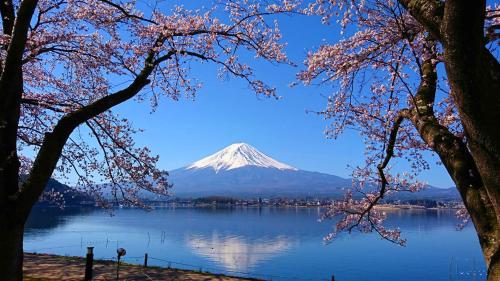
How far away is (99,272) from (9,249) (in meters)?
6.68

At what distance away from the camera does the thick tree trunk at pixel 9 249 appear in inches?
148

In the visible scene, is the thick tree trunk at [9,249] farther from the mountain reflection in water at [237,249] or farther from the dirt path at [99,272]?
the mountain reflection in water at [237,249]

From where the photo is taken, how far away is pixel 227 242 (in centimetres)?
4559

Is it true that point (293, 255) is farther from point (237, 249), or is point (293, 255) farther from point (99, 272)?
point (99, 272)

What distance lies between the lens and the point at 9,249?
379 centimetres

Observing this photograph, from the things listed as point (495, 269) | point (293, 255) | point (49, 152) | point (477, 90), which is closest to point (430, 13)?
point (477, 90)

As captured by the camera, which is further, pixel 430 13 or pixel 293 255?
pixel 293 255

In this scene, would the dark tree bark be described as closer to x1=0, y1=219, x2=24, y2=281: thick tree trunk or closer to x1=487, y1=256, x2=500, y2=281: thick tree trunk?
x1=487, y1=256, x2=500, y2=281: thick tree trunk

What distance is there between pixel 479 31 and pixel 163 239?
158 feet

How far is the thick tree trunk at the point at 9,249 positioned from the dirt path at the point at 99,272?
18.2ft

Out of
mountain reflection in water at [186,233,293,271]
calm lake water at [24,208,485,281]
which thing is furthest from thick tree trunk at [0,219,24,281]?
mountain reflection in water at [186,233,293,271]

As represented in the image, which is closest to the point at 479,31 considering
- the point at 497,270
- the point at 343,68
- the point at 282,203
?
the point at 497,270

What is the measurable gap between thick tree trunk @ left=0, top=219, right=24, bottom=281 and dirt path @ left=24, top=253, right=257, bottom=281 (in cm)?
555

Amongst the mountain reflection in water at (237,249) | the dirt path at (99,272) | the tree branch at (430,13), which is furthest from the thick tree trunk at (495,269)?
the mountain reflection in water at (237,249)
